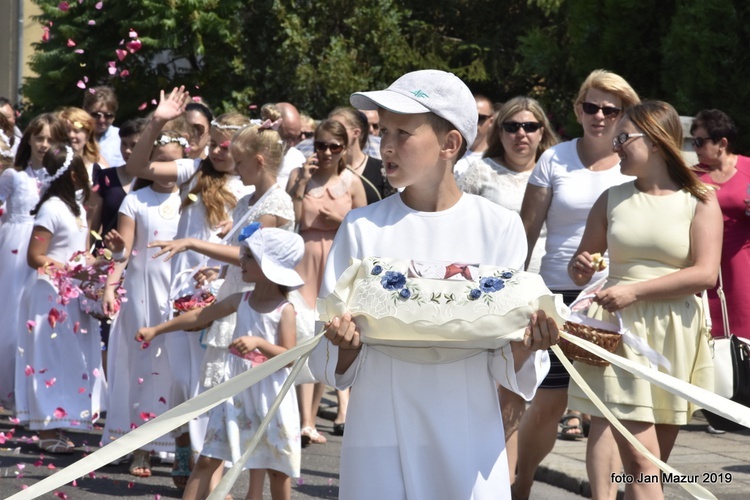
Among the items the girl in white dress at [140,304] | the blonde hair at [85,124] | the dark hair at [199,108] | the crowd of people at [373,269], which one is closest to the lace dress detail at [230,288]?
the crowd of people at [373,269]

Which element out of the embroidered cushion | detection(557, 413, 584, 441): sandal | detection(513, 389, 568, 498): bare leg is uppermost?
the embroidered cushion

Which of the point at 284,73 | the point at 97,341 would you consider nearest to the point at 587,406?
the point at 97,341

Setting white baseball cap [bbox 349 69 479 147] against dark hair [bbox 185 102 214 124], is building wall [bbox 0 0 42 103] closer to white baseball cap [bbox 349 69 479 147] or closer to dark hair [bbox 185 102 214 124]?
dark hair [bbox 185 102 214 124]

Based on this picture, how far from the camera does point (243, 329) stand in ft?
21.2

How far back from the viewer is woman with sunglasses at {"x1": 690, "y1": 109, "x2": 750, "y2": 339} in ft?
28.3

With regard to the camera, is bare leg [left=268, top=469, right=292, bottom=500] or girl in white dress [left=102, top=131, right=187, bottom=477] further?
girl in white dress [left=102, top=131, right=187, bottom=477]

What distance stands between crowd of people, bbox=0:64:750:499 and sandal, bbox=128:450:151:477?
15mm

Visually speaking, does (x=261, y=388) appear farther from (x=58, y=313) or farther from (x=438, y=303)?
(x=58, y=313)

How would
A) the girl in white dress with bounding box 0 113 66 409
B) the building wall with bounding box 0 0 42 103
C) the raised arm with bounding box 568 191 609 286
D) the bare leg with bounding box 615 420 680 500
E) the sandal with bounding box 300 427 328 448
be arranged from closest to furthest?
the bare leg with bounding box 615 420 680 500
the raised arm with bounding box 568 191 609 286
the sandal with bounding box 300 427 328 448
the girl in white dress with bounding box 0 113 66 409
the building wall with bounding box 0 0 42 103

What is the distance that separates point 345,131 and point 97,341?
2.44m

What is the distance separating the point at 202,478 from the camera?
6340mm

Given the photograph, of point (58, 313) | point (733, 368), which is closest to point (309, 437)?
point (58, 313)

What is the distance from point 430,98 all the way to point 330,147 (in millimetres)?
5403

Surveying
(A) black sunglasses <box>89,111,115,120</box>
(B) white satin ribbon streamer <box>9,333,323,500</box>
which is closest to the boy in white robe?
(B) white satin ribbon streamer <box>9,333,323,500</box>
